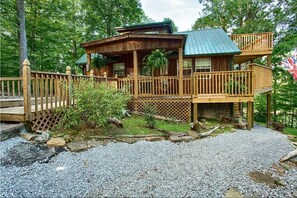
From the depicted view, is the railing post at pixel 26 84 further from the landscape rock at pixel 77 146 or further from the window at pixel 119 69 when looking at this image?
the window at pixel 119 69

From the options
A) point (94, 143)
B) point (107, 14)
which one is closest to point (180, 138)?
point (94, 143)

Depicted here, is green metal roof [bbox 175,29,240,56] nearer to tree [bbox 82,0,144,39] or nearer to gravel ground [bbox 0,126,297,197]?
gravel ground [bbox 0,126,297,197]

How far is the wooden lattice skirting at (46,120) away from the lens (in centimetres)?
467

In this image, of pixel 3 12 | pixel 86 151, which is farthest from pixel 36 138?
pixel 3 12

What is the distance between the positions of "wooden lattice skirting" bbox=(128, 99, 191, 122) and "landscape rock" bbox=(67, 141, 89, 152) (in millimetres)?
4228

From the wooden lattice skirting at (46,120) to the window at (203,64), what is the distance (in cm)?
783

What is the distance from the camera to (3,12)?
34.5 feet

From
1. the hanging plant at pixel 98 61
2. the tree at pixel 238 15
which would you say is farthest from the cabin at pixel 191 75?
the tree at pixel 238 15

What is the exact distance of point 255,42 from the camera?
36.8 feet

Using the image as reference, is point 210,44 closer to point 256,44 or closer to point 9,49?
point 256,44

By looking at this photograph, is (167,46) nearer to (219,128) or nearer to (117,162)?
(219,128)

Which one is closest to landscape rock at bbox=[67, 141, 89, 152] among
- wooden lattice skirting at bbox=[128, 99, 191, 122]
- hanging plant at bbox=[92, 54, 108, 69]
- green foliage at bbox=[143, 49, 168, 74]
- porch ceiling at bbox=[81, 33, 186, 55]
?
wooden lattice skirting at bbox=[128, 99, 191, 122]

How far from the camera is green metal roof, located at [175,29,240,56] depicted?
9.48m

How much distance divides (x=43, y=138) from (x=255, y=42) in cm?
1241
